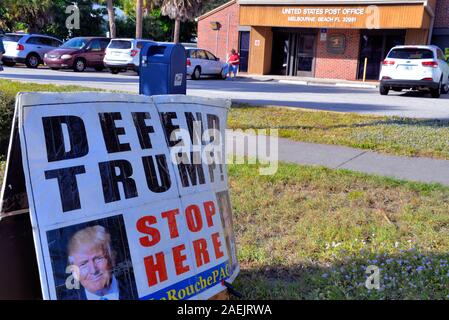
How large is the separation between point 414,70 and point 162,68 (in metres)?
12.2

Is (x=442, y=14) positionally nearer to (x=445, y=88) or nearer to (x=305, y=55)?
(x=305, y=55)

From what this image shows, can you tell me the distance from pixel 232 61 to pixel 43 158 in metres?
23.6

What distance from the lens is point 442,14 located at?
25.5 meters

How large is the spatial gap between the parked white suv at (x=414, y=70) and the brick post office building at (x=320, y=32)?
742 centimetres

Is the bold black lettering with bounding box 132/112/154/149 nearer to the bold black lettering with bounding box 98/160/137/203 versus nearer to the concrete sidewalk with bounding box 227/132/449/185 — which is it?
the bold black lettering with bounding box 98/160/137/203

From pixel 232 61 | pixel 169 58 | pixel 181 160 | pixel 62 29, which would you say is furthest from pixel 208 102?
pixel 62 29

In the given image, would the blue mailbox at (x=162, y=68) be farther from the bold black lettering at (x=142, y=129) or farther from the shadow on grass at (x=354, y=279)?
the bold black lettering at (x=142, y=129)

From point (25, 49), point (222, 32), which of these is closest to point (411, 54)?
point (222, 32)

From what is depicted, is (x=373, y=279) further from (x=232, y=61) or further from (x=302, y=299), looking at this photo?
(x=232, y=61)

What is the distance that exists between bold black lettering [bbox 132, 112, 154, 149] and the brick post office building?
23.7 metres

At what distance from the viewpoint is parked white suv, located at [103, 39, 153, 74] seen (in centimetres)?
2258

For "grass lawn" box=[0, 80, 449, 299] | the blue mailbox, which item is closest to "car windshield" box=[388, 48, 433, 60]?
"grass lawn" box=[0, 80, 449, 299]

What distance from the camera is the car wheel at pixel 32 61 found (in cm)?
2406

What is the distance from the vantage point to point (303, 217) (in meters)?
4.99
